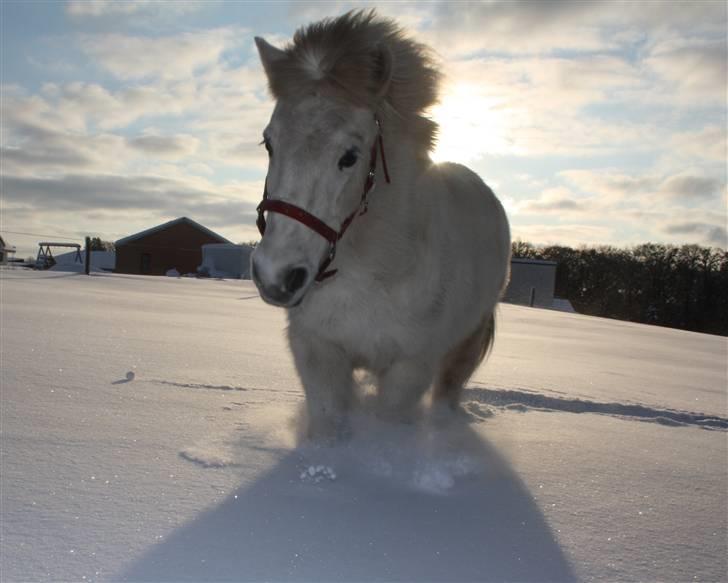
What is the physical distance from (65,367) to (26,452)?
1.24 metres

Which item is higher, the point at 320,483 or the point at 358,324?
the point at 358,324

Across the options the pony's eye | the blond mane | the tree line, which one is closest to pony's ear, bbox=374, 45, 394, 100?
the blond mane

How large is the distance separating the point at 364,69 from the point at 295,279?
830 millimetres

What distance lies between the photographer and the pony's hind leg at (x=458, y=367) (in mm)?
3082

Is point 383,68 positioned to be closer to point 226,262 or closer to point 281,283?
point 281,283

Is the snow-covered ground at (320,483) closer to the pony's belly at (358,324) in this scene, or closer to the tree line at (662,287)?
the pony's belly at (358,324)

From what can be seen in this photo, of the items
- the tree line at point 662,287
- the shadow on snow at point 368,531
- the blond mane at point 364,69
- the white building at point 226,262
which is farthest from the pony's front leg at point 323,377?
the white building at point 226,262

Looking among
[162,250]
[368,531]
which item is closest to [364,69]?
[368,531]

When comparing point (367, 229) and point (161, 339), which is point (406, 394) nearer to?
point (367, 229)

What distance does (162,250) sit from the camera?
122 ft

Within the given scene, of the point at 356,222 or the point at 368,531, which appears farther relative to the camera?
the point at 356,222

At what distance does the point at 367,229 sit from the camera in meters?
2.18

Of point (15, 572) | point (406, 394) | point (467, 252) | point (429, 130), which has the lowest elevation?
point (15, 572)

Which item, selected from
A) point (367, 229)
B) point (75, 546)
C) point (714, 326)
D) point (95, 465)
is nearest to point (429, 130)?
point (367, 229)
